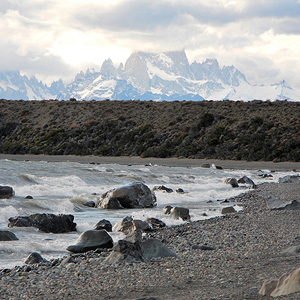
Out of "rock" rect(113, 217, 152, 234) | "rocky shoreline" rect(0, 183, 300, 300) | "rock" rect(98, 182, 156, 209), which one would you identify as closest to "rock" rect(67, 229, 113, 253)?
"rocky shoreline" rect(0, 183, 300, 300)

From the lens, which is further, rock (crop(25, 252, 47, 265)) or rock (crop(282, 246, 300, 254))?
rock (crop(25, 252, 47, 265))

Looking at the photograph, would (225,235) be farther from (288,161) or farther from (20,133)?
(20,133)

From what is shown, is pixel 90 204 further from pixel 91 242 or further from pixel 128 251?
pixel 128 251

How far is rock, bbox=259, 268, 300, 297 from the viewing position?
16.2 ft

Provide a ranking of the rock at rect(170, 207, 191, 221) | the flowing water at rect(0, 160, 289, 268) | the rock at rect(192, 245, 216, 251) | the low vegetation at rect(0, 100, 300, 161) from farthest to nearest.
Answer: the low vegetation at rect(0, 100, 300, 161) < the rock at rect(170, 207, 191, 221) < the flowing water at rect(0, 160, 289, 268) < the rock at rect(192, 245, 216, 251)

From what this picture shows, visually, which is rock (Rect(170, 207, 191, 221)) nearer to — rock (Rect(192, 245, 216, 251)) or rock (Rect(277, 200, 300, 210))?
rock (Rect(277, 200, 300, 210))

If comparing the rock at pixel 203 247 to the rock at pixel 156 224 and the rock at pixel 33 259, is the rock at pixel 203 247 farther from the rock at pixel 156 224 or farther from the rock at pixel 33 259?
the rock at pixel 156 224

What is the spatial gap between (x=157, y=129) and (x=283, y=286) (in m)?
55.3

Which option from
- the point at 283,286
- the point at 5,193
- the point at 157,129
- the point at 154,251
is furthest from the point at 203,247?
the point at 157,129

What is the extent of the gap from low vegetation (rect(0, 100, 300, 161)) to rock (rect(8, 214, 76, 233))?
125 feet

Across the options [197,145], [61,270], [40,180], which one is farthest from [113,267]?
[197,145]

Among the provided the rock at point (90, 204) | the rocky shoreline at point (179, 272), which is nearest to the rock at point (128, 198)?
the rock at point (90, 204)

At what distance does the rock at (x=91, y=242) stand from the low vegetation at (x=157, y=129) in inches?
1571

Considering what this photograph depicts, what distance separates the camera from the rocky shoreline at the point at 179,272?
593 centimetres
